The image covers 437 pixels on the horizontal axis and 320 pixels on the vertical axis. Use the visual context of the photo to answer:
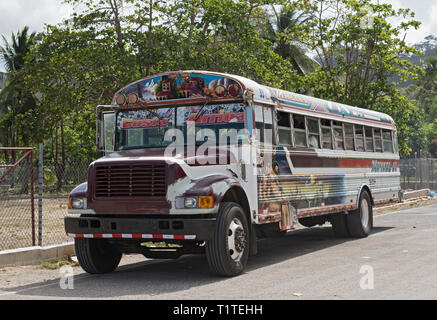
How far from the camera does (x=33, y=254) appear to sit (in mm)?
10281

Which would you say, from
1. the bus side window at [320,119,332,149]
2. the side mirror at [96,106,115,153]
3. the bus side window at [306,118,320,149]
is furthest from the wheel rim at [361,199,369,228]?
the side mirror at [96,106,115,153]

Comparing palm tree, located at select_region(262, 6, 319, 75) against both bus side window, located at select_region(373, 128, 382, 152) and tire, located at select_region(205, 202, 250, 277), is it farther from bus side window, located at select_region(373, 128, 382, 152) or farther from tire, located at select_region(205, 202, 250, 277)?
tire, located at select_region(205, 202, 250, 277)

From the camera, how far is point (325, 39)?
2825 centimetres

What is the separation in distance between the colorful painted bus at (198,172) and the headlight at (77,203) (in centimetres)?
1

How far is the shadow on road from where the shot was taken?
773 cm

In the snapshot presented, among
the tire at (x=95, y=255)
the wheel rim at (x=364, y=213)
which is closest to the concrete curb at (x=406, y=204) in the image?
the wheel rim at (x=364, y=213)

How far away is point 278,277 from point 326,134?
4575 mm

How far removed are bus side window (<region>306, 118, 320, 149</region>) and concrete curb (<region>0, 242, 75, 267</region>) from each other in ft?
15.4

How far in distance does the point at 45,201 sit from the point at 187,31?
1142cm

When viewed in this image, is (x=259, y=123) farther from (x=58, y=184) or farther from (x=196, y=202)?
(x=58, y=184)

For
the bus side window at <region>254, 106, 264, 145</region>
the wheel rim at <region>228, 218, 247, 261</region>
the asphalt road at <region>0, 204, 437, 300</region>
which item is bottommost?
the asphalt road at <region>0, 204, 437, 300</region>

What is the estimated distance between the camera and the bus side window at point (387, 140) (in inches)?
Result: 624

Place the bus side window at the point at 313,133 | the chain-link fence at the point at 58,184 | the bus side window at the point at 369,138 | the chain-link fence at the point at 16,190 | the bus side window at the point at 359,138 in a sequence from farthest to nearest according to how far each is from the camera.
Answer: the bus side window at the point at 369,138, the bus side window at the point at 359,138, the chain-link fence at the point at 58,184, the bus side window at the point at 313,133, the chain-link fence at the point at 16,190

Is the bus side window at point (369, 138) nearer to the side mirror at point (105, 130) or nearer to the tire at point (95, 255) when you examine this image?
the side mirror at point (105, 130)
